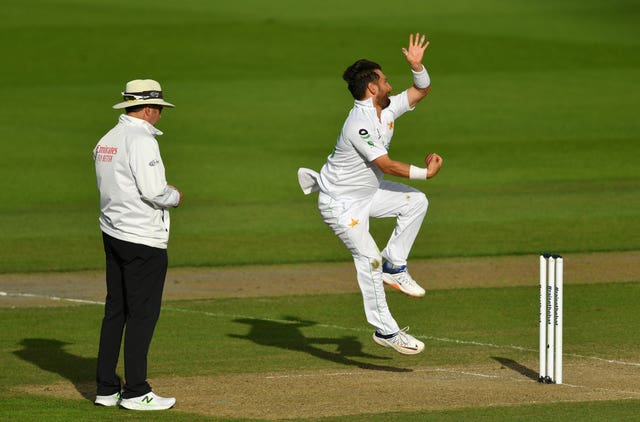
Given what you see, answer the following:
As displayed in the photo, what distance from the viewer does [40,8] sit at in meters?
59.5

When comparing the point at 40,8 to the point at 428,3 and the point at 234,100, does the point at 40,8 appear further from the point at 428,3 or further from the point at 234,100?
the point at 234,100

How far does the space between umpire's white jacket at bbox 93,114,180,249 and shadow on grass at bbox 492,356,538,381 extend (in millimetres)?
3567

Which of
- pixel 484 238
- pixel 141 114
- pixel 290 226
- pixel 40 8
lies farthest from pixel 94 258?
pixel 40 8

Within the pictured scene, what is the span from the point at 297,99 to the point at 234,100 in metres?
1.92

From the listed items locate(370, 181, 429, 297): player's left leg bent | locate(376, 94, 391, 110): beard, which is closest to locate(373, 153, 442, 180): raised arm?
locate(376, 94, 391, 110): beard

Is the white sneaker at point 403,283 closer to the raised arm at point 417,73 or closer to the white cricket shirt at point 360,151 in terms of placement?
the white cricket shirt at point 360,151

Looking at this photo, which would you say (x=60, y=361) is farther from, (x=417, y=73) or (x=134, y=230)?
(x=417, y=73)

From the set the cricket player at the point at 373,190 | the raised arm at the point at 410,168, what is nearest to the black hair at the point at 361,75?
the cricket player at the point at 373,190

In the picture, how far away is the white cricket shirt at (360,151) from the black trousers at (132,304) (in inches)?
87.4

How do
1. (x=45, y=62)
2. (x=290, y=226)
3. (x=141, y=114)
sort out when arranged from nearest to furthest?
(x=141, y=114), (x=290, y=226), (x=45, y=62)

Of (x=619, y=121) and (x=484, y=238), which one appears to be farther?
(x=619, y=121)

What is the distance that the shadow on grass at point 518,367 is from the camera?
39.1 ft

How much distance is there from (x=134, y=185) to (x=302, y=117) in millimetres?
27780

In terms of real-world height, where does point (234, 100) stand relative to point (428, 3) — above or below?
below
